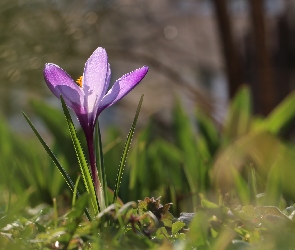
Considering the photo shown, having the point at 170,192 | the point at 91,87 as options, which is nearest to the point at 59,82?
the point at 91,87

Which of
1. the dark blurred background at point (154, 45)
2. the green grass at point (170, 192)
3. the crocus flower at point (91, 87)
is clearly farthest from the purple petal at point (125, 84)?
the dark blurred background at point (154, 45)

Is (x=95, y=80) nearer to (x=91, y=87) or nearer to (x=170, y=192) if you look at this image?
(x=91, y=87)

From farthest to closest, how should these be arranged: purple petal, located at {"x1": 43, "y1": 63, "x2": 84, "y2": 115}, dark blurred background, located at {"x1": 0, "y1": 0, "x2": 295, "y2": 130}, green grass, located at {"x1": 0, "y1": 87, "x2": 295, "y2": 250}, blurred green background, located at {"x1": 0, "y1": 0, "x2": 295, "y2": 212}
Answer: dark blurred background, located at {"x1": 0, "y1": 0, "x2": 295, "y2": 130} < blurred green background, located at {"x1": 0, "y1": 0, "x2": 295, "y2": 212} < purple petal, located at {"x1": 43, "y1": 63, "x2": 84, "y2": 115} < green grass, located at {"x1": 0, "y1": 87, "x2": 295, "y2": 250}

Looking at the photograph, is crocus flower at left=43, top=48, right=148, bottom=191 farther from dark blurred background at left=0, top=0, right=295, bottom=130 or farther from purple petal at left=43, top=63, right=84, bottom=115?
dark blurred background at left=0, top=0, right=295, bottom=130

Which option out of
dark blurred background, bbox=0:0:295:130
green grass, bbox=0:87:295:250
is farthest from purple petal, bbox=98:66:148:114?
dark blurred background, bbox=0:0:295:130

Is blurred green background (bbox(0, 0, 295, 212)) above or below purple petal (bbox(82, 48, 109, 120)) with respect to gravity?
below
